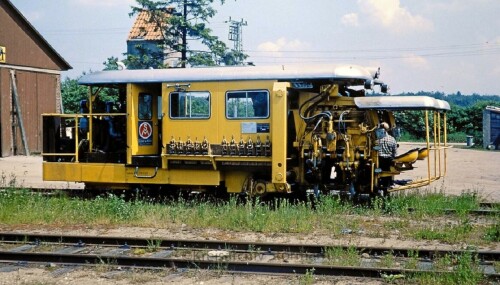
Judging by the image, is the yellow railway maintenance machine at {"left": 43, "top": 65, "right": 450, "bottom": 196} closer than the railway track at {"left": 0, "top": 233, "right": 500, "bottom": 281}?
No

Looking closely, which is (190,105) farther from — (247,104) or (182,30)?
(182,30)

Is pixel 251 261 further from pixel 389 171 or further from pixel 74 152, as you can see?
pixel 74 152

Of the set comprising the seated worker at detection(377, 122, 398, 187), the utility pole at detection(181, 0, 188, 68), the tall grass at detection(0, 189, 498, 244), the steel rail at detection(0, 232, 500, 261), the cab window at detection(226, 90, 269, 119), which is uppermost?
the utility pole at detection(181, 0, 188, 68)

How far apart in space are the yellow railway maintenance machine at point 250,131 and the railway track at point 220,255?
386cm

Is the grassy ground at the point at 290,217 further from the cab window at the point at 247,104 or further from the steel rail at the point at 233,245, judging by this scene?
the cab window at the point at 247,104

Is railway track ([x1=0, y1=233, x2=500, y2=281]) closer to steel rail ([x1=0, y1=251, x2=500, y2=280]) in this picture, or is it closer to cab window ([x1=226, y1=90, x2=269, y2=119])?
steel rail ([x1=0, y1=251, x2=500, y2=280])

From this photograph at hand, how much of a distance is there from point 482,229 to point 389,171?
2717mm

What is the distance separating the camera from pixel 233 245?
32.3ft

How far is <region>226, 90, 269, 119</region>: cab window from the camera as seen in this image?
13.6 metres

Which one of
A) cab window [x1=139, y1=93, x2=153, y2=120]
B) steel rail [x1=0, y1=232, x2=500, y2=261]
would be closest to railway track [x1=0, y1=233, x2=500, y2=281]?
steel rail [x1=0, y1=232, x2=500, y2=261]

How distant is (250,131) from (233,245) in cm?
436

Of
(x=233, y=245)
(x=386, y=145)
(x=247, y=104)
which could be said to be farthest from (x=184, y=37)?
(x=233, y=245)

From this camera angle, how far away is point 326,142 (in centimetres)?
1340

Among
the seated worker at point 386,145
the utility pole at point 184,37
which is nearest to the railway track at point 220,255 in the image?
the seated worker at point 386,145
